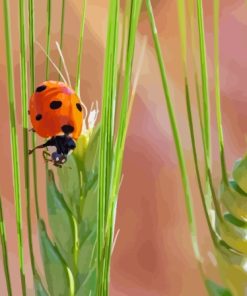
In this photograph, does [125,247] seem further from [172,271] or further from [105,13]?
[105,13]

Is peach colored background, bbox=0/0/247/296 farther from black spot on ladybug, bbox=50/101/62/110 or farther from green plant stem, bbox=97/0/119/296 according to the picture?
green plant stem, bbox=97/0/119/296

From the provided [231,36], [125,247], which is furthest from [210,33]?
[125,247]

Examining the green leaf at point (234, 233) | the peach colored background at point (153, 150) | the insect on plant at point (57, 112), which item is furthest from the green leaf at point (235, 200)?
the peach colored background at point (153, 150)

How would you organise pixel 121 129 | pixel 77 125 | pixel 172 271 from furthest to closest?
pixel 172 271 < pixel 77 125 < pixel 121 129

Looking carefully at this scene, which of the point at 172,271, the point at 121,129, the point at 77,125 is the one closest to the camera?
the point at 121,129

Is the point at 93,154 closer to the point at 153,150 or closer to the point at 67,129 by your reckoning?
the point at 67,129

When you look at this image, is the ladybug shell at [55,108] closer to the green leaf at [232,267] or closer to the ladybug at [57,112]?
the ladybug at [57,112]

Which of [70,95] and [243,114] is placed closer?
[70,95]
